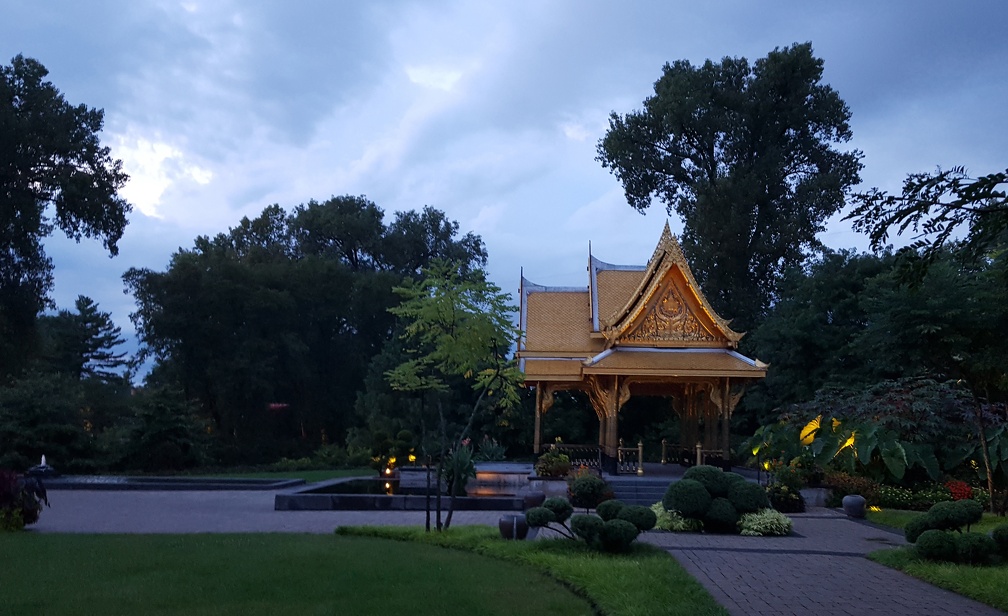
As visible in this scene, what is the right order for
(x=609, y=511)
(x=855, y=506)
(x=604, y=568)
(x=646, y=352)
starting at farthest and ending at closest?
1. (x=646, y=352)
2. (x=855, y=506)
3. (x=609, y=511)
4. (x=604, y=568)

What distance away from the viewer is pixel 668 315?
2120cm

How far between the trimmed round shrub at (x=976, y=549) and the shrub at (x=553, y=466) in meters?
9.74

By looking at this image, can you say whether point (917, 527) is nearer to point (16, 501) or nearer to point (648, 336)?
point (648, 336)

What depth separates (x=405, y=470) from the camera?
973 inches

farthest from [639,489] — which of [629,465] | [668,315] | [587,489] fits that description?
[668,315]

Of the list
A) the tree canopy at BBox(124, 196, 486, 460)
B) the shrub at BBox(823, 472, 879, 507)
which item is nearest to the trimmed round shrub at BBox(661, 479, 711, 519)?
the shrub at BBox(823, 472, 879, 507)

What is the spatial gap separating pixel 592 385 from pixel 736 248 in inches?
578

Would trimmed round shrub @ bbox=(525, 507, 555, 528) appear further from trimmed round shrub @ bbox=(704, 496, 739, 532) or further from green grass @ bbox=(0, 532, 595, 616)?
trimmed round shrub @ bbox=(704, 496, 739, 532)

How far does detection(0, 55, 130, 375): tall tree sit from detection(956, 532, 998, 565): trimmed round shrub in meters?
24.1

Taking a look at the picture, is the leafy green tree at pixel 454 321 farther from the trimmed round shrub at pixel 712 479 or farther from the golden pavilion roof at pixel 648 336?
the golden pavilion roof at pixel 648 336

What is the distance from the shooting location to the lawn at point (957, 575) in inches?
302

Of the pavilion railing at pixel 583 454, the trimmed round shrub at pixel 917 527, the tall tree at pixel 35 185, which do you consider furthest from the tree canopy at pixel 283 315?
the trimmed round shrub at pixel 917 527

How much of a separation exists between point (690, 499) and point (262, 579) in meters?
6.78

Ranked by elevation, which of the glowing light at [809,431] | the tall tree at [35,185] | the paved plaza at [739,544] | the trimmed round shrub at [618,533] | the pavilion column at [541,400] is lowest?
the paved plaza at [739,544]
